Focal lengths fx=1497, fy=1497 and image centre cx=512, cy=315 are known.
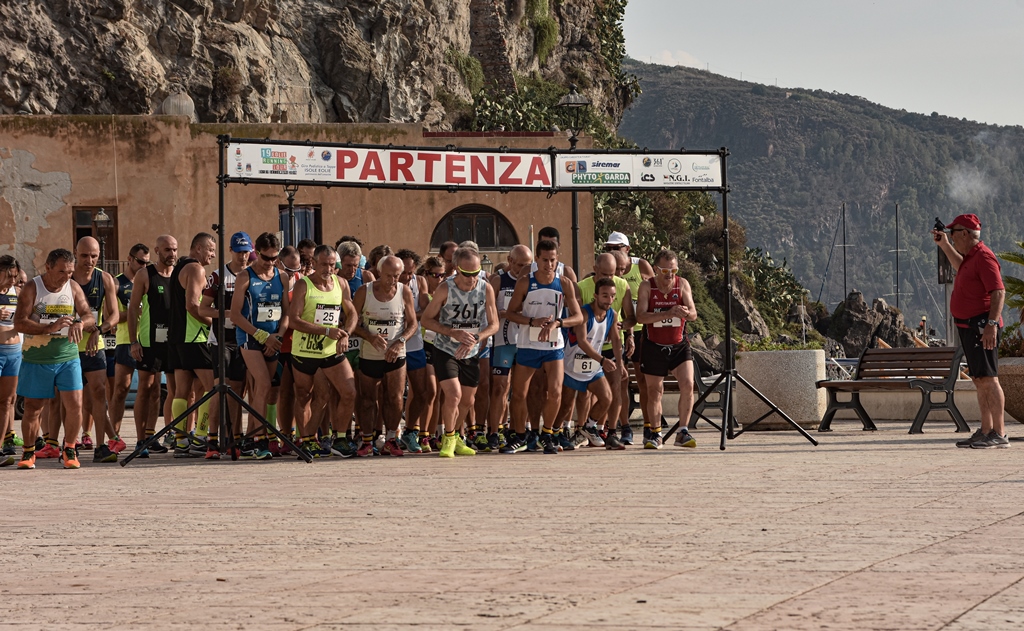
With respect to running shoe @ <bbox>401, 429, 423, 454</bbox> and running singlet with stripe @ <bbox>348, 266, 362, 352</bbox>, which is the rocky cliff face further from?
running shoe @ <bbox>401, 429, 423, 454</bbox>

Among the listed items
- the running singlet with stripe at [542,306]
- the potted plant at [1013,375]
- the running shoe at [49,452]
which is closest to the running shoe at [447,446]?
the running singlet with stripe at [542,306]

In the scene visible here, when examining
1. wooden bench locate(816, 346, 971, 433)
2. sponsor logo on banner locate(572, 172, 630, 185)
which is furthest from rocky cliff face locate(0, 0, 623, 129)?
wooden bench locate(816, 346, 971, 433)

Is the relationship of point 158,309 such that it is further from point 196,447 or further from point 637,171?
point 637,171

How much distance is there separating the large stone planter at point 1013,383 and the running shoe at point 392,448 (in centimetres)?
659

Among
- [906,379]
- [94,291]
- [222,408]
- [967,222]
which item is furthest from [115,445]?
[906,379]

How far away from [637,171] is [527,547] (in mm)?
9615

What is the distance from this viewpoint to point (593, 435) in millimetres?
14781

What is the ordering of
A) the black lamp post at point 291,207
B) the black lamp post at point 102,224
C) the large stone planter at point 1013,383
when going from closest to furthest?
the large stone planter at point 1013,383, the black lamp post at point 291,207, the black lamp post at point 102,224

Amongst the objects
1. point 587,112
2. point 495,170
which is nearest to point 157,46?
point 587,112

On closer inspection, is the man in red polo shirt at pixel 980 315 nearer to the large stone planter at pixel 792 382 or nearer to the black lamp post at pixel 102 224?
the large stone planter at pixel 792 382

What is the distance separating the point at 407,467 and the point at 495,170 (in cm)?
477

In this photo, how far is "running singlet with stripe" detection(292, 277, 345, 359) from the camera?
43.3ft

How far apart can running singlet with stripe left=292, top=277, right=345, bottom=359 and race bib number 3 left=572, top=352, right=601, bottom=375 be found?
2327 mm

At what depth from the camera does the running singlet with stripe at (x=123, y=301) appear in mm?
14875
